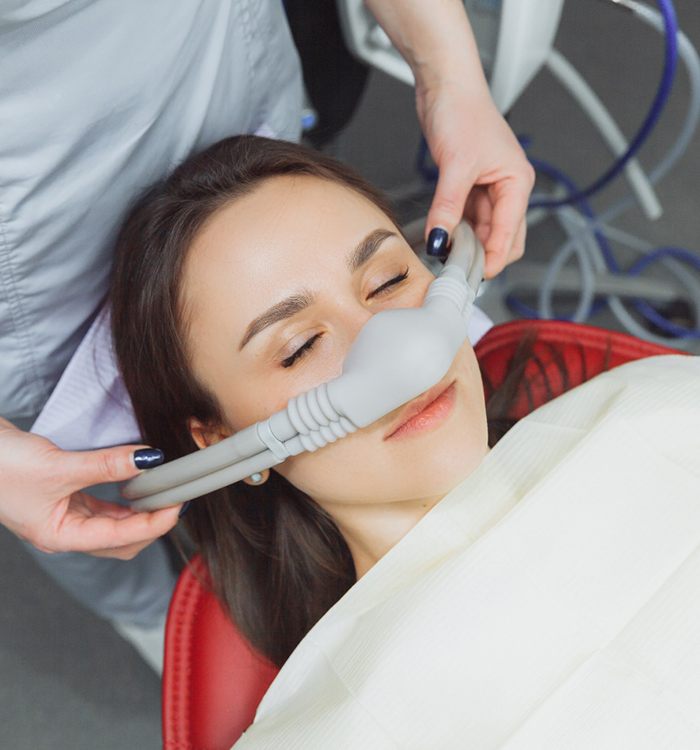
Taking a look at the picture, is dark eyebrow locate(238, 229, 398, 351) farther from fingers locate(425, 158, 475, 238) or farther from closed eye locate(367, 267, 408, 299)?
fingers locate(425, 158, 475, 238)

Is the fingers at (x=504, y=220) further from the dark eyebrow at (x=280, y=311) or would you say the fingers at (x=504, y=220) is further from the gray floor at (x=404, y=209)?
the gray floor at (x=404, y=209)

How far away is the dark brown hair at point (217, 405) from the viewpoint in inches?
38.6

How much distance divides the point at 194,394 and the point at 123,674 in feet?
2.80

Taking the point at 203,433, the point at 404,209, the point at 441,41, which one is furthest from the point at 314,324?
the point at 404,209

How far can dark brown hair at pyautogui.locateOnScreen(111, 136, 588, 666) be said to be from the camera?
979mm

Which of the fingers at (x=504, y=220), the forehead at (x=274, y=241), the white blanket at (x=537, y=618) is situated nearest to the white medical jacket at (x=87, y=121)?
the forehead at (x=274, y=241)

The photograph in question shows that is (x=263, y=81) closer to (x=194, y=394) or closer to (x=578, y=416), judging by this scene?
(x=194, y=394)

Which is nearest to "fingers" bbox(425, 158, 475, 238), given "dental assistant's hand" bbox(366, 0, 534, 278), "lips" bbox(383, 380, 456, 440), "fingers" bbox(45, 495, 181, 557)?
"dental assistant's hand" bbox(366, 0, 534, 278)

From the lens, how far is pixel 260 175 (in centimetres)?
100

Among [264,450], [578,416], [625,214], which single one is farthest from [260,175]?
[625,214]

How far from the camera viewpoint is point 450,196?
104 cm

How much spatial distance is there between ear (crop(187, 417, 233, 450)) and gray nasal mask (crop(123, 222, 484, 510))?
13 centimetres

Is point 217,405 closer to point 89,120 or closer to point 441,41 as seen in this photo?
point 89,120

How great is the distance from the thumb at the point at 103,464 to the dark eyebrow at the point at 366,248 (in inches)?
11.4
